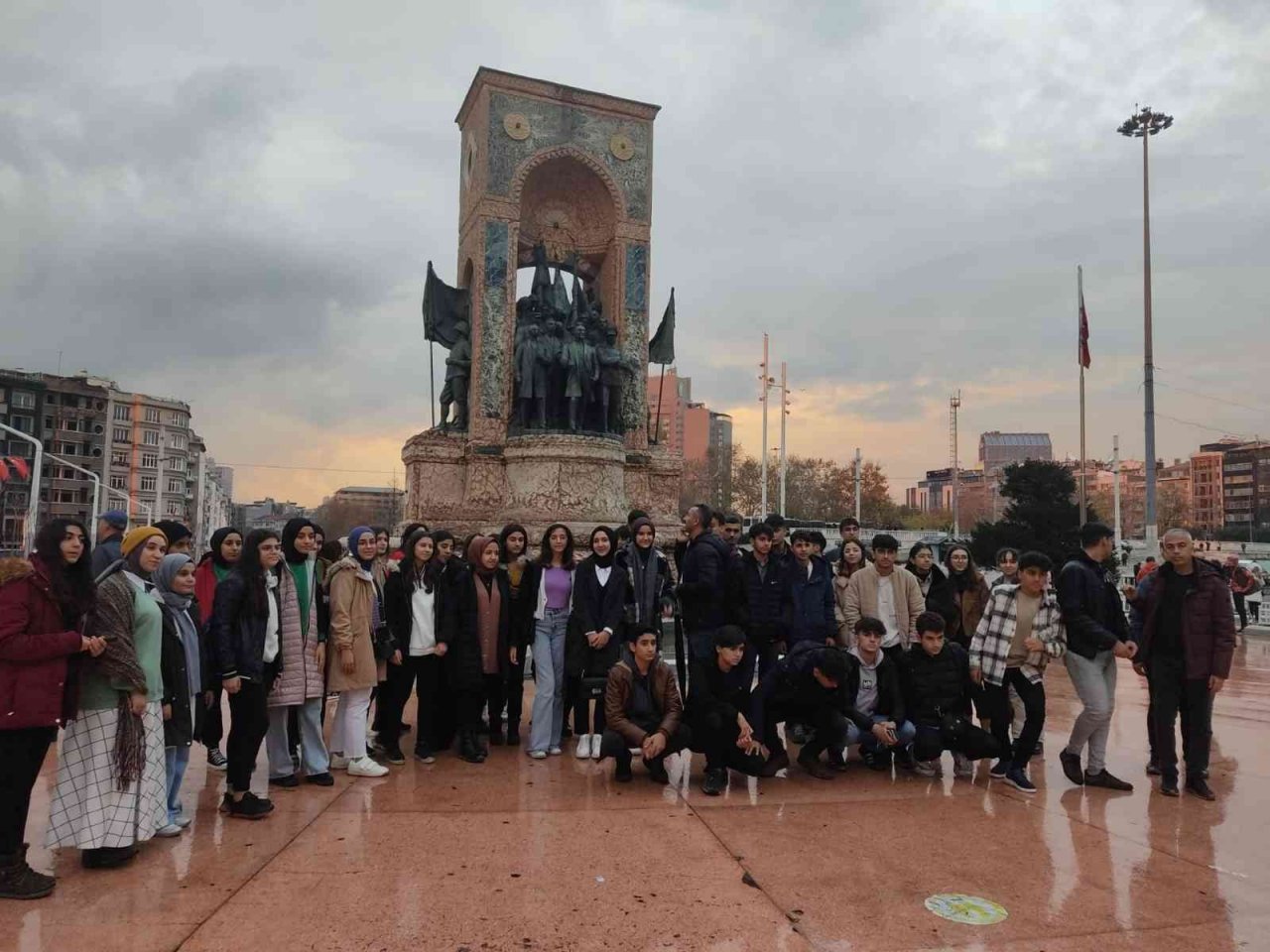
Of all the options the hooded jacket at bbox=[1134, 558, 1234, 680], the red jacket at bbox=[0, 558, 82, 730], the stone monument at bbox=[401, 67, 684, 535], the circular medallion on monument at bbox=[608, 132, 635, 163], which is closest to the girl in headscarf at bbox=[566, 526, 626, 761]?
the red jacket at bbox=[0, 558, 82, 730]

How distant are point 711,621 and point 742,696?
623mm

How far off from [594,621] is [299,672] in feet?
6.29

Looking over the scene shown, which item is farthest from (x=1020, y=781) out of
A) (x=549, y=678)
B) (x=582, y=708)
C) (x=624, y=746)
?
(x=549, y=678)

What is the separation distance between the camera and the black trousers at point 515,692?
19.9 feet

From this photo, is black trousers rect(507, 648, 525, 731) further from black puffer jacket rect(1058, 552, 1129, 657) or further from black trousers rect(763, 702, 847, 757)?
black puffer jacket rect(1058, 552, 1129, 657)

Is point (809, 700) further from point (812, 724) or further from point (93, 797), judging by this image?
point (93, 797)

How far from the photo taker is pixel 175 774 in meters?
4.32

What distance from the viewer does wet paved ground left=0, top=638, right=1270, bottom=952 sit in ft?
9.96

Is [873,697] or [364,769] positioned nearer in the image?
[364,769]

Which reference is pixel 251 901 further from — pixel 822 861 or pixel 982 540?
pixel 982 540

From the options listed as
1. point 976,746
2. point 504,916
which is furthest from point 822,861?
point 976,746

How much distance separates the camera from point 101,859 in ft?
11.8

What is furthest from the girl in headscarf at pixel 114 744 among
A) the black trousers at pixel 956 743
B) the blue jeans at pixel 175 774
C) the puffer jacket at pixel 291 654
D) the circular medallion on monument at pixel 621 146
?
the circular medallion on monument at pixel 621 146

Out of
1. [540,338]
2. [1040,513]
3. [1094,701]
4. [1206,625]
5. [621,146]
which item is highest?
[621,146]
